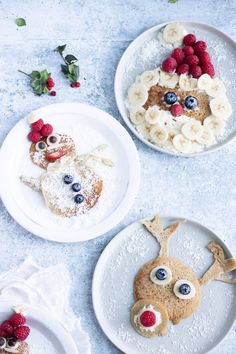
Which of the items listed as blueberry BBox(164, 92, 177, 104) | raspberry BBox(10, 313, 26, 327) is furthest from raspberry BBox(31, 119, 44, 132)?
raspberry BBox(10, 313, 26, 327)

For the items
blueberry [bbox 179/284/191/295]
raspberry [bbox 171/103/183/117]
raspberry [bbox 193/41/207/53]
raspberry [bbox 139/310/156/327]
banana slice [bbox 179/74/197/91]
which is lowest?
raspberry [bbox 139/310/156/327]

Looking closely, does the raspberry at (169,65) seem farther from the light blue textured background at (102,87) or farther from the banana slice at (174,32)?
the light blue textured background at (102,87)

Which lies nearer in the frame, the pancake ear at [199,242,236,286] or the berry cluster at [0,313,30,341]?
the berry cluster at [0,313,30,341]

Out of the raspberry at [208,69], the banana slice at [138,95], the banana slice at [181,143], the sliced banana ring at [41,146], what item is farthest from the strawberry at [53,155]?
the raspberry at [208,69]

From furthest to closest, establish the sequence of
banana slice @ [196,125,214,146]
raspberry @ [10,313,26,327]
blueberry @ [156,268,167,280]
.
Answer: banana slice @ [196,125,214,146], blueberry @ [156,268,167,280], raspberry @ [10,313,26,327]

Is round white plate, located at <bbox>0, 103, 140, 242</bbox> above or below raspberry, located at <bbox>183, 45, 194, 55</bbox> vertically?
below

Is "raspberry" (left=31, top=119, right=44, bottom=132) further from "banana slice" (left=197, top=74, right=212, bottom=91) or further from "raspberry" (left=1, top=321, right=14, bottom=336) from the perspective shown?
"raspberry" (left=1, top=321, right=14, bottom=336)
